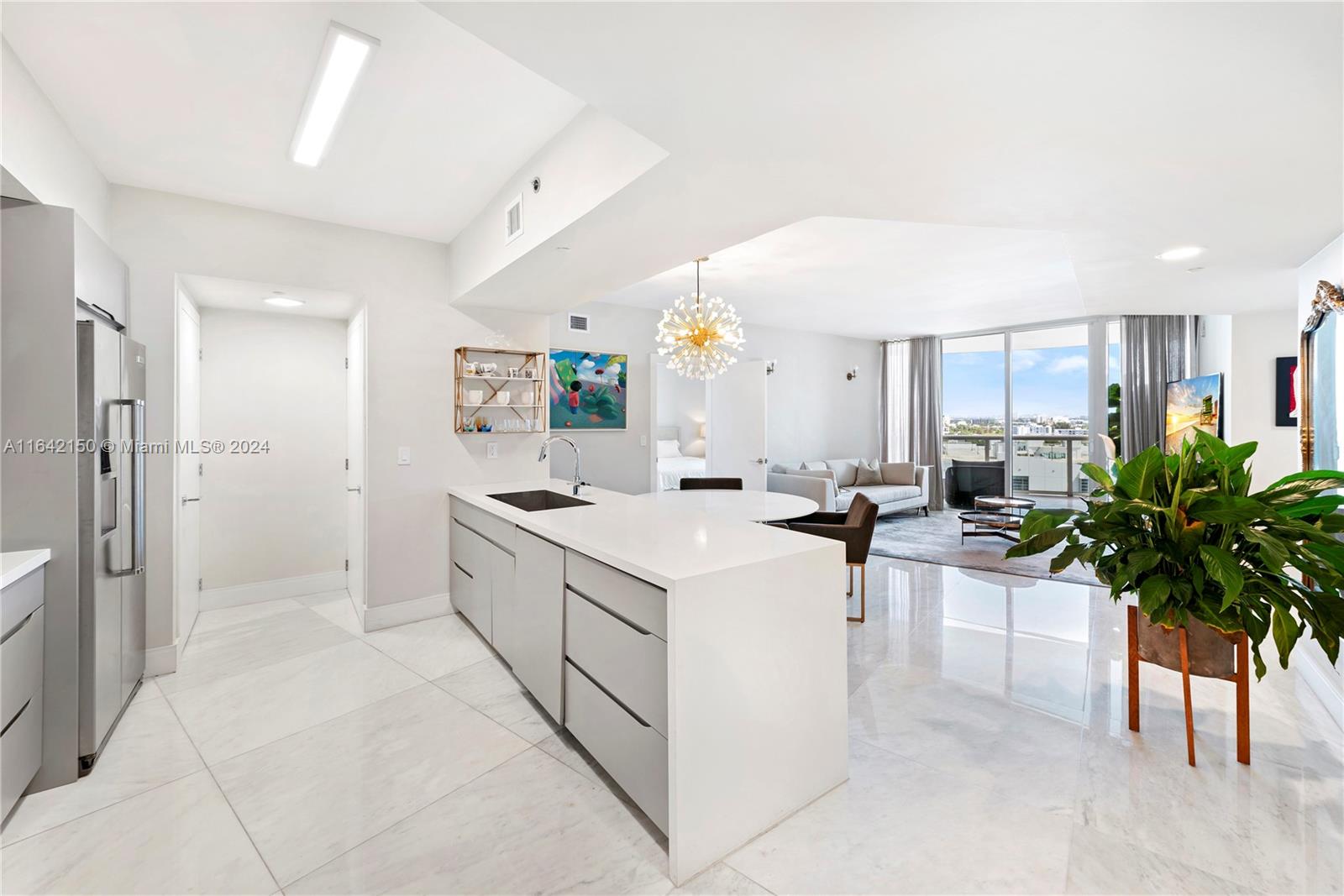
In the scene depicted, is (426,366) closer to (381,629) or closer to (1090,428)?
(381,629)

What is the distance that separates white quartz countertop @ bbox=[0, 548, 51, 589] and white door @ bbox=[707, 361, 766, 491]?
551 cm

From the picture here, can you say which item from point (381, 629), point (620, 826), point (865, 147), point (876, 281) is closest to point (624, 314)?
point (876, 281)

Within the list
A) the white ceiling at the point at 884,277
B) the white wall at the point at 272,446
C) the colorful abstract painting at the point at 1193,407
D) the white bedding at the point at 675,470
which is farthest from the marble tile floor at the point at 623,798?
the white bedding at the point at 675,470

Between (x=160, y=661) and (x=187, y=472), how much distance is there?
1067 millimetres

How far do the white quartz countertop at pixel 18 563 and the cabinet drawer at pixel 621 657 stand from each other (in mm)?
1689

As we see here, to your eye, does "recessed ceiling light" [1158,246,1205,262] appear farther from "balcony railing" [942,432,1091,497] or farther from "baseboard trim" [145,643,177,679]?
"baseboard trim" [145,643,177,679]

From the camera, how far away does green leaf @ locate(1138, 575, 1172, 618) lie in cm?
204

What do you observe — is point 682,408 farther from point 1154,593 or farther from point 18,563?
point 18,563

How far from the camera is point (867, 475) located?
800 centimetres

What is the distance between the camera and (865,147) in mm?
1787

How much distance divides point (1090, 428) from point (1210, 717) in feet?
19.6

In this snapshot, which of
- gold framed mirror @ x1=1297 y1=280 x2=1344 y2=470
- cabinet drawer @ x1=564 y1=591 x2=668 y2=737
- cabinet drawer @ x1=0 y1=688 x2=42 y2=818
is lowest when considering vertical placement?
cabinet drawer @ x1=0 y1=688 x2=42 y2=818

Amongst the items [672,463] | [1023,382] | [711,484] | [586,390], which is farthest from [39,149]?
[1023,382]

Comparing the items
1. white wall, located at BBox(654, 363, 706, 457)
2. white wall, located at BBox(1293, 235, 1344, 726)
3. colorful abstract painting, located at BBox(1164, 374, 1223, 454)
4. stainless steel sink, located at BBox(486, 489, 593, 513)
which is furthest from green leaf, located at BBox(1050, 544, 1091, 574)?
white wall, located at BBox(654, 363, 706, 457)
